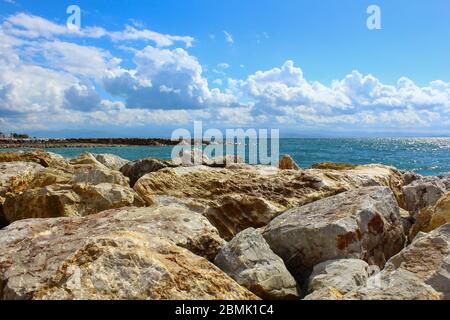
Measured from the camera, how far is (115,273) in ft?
12.7

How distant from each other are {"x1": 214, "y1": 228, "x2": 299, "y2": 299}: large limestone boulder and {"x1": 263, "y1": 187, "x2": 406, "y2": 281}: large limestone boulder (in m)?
0.81

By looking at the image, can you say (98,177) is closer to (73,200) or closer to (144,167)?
(73,200)

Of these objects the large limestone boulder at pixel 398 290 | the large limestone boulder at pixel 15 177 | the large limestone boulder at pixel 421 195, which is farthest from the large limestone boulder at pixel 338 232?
the large limestone boulder at pixel 15 177

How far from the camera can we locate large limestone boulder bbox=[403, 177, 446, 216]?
9.79 m

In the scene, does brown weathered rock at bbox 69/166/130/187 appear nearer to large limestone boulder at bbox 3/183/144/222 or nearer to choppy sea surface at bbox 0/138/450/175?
large limestone boulder at bbox 3/183/144/222

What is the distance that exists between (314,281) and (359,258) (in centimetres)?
119

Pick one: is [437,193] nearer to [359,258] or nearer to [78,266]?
[359,258]

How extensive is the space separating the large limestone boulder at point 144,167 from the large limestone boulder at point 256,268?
8.34 metres

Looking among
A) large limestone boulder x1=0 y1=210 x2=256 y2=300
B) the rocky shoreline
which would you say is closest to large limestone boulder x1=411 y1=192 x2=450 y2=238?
the rocky shoreline

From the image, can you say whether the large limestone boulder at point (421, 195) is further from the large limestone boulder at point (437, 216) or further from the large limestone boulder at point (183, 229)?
the large limestone boulder at point (183, 229)

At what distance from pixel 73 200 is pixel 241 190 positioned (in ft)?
11.1

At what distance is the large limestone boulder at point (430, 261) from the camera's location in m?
4.36

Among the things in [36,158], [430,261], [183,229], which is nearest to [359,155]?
[36,158]
